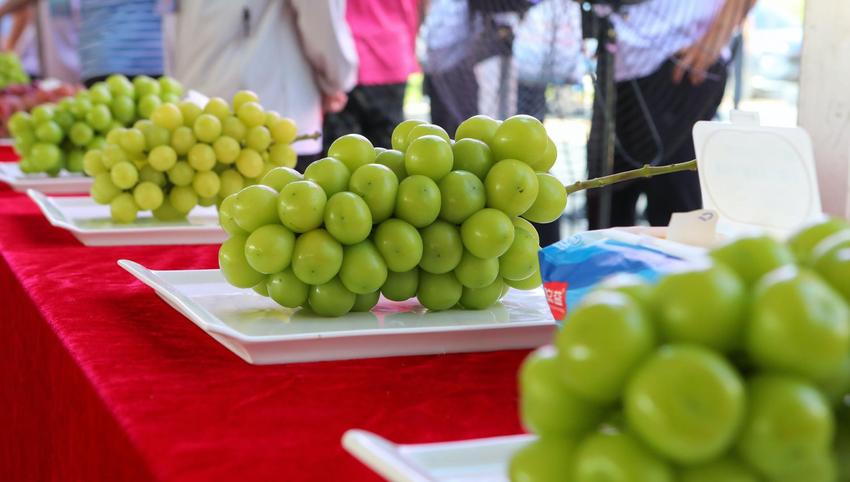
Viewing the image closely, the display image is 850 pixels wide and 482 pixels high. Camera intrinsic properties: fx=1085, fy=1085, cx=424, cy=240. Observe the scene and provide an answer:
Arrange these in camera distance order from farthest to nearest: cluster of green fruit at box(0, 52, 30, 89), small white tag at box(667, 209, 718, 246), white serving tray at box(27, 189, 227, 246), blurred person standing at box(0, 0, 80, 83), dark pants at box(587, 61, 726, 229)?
blurred person standing at box(0, 0, 80, 83)
cluster of green fruit at box(0, 52, 30, 89)
dark pants at box(587, 61, 726, 229)
white serving tray at box(27, 189, 227, 246)
small white tag at box(667, 209, 718, 246)

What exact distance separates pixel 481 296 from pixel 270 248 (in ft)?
0.60

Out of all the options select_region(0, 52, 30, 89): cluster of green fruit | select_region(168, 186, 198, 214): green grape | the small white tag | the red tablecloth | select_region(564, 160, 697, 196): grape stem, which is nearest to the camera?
the red tablecloth

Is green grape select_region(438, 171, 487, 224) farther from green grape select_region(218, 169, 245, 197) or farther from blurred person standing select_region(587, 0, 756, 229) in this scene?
blurred person standing select_region(587, 0, 756, 229)

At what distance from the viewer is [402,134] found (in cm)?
95

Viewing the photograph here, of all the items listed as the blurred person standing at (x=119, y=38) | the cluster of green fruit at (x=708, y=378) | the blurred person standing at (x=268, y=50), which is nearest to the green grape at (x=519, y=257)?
the cluster of green fruit at (x=708, y=378)

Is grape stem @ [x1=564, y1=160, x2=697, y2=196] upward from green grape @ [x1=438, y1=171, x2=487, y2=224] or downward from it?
upward

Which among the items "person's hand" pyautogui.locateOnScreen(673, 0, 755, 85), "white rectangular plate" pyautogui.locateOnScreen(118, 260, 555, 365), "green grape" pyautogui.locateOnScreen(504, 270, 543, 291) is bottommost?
"white rectangular plate" pyautogui.locateOnScreen(118, 260, 555, 365)

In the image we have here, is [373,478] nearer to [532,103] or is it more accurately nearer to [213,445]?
[213,445]

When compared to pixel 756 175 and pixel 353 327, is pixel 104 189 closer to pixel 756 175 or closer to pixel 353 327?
pixel 353 327

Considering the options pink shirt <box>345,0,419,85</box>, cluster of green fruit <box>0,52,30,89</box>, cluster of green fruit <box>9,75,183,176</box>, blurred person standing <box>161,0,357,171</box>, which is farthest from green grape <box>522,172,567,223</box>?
cluster of green fruit <box>0,52,30,89</box>

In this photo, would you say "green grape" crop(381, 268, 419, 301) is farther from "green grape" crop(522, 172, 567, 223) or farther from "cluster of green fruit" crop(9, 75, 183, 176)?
"cluster of green fruit" crop(9, 75, 183, 176)

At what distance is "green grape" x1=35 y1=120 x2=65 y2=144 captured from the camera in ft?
6.42

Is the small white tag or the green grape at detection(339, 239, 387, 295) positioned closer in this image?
the small white tag

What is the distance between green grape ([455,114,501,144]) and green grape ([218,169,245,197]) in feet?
1.91
